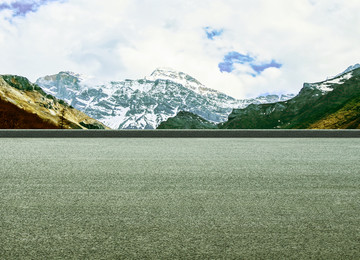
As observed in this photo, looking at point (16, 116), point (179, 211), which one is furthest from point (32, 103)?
point (179, 211)

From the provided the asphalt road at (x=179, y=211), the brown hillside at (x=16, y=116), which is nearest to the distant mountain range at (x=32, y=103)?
the brown hillside at (x=16, y=116)

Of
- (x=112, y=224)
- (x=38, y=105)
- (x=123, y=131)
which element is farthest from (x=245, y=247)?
(x=38, y=105)

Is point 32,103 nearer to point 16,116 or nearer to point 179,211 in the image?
point 16,116

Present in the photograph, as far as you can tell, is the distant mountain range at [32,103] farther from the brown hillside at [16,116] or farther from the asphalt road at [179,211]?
the asphalt road at [179,211]

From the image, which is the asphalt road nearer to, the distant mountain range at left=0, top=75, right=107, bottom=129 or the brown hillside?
the brown hillside

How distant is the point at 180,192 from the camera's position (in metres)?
6.73

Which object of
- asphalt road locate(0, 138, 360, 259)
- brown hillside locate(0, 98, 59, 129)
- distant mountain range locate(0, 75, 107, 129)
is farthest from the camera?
distant mountain range locate(0, 75, 107, 129)

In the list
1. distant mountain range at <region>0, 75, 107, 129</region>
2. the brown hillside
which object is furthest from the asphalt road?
distant mountain range at <region>0, 75, 107, 129</region>

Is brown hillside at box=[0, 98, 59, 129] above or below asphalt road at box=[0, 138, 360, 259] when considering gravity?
above

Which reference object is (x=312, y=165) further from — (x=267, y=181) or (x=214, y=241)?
(x=214, y=241)

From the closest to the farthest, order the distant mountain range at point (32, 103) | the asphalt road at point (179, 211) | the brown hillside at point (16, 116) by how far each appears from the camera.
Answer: the asphalt road at point (179, 211) < the brown hillside at point (16, 116) < the distant mountain range at point (32, 103)

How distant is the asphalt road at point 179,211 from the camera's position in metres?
4.01

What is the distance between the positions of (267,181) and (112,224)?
3.76m

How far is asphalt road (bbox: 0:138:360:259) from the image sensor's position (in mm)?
4012
